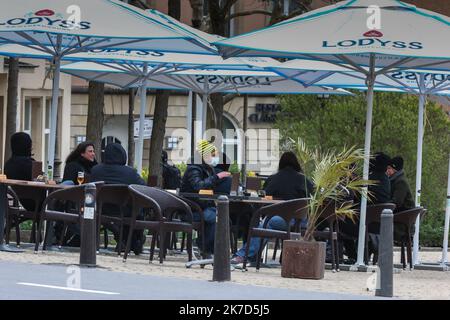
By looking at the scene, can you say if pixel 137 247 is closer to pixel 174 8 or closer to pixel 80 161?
pixel 80 161

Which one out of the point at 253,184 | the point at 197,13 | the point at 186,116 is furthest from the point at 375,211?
the point at 186,116

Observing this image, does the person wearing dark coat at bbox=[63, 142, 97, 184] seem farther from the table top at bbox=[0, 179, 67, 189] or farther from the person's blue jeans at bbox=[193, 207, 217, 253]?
the person's blue jeans at bbox=[193, 207, 217, 253]

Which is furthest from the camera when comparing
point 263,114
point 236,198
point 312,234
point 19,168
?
point 263,114

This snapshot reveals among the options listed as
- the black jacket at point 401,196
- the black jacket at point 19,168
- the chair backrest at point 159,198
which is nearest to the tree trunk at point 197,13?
the black jacket at point 401,196

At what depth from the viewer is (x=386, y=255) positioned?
579 inches

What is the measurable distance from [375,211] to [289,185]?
126 centimetres

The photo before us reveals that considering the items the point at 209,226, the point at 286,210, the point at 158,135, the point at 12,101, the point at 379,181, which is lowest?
the point at 209,226

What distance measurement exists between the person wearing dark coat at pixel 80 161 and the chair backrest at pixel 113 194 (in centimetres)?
145

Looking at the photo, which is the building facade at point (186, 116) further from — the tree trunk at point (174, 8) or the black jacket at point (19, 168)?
the black jacket at point (19, 168)

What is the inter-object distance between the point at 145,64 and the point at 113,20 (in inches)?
163

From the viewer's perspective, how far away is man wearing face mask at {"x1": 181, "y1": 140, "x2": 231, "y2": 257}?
18.7 metres

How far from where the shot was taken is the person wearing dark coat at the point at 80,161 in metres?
19.5

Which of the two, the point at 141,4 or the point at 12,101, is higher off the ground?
the point at 141,4
